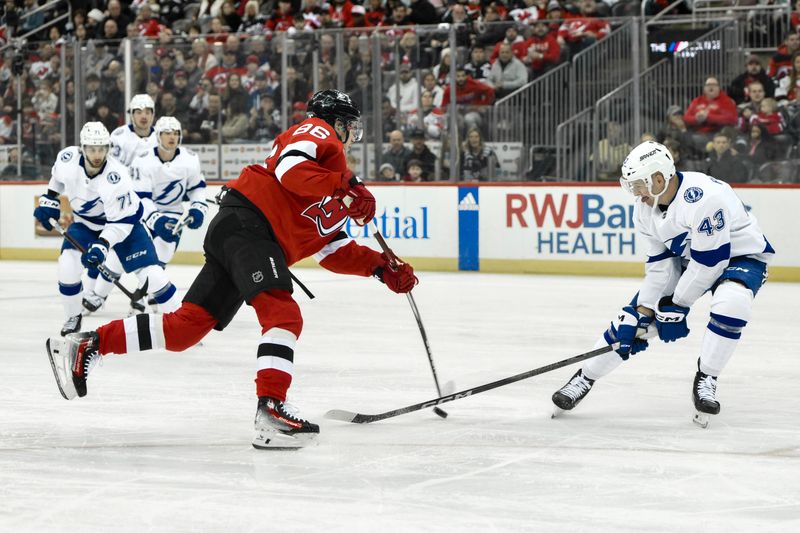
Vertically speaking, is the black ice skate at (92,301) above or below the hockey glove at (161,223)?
below

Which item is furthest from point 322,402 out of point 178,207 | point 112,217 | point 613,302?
point 613,302

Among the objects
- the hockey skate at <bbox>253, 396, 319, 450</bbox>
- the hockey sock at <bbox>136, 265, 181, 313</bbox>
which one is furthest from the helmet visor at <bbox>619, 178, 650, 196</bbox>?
the hockey sock at <bbox>136, 265, 181, 313</bbox>

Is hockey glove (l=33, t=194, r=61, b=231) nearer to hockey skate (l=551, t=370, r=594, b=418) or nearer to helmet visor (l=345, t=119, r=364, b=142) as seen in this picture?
helmet visor (l=345, t=119, r=364, b=142)

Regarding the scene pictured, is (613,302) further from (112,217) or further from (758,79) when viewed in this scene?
(112,217)

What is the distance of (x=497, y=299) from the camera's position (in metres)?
8.89

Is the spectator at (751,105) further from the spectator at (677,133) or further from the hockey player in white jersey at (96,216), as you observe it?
the hockey player in white jersey at (96,216)

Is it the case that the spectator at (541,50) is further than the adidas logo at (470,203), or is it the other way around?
the adidas logo at (470,203)

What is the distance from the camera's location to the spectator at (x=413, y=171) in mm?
11414

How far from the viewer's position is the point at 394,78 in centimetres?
1137

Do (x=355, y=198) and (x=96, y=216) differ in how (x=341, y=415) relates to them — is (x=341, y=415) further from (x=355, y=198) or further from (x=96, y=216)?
(x=96, y=216)

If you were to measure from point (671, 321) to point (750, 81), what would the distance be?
252 inches

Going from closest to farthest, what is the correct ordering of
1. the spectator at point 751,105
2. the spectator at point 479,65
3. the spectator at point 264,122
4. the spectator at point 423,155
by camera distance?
the spectator at point 751,105
the spectator at point 479,65
the spectator at point 423,155
the spectator at point 264,122

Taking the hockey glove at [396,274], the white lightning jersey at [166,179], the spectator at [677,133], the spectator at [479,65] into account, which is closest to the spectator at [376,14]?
the spectator at [479,65]

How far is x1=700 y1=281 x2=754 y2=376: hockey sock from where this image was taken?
14.3 feet
